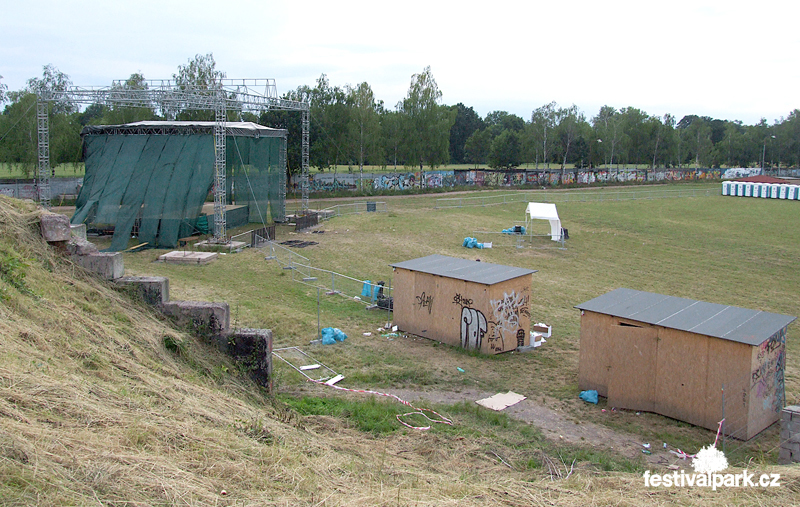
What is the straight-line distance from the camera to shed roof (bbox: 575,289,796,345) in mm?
10500

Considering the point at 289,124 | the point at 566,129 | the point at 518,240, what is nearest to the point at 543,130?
the point at 566,129

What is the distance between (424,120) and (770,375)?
180 ft

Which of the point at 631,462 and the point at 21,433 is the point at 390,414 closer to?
the point at 631,462

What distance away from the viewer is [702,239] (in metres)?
32.7

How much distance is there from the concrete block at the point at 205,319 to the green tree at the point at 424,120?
54791 mm

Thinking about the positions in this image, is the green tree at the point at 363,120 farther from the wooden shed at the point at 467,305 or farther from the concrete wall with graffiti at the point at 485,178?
the wooden shed at the point at 467,305

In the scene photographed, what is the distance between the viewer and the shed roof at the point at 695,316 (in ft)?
34.4

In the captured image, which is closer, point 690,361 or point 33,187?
point 690,361

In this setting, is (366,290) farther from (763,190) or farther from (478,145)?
(478,145)

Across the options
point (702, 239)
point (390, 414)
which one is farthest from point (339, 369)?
point (702, 239)

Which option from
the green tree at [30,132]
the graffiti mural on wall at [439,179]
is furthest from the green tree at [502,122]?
the green tree at [30,132]

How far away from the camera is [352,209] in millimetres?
43500

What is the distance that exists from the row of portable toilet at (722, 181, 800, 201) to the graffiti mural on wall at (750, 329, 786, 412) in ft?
175

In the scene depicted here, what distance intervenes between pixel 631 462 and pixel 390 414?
3.66 metres
